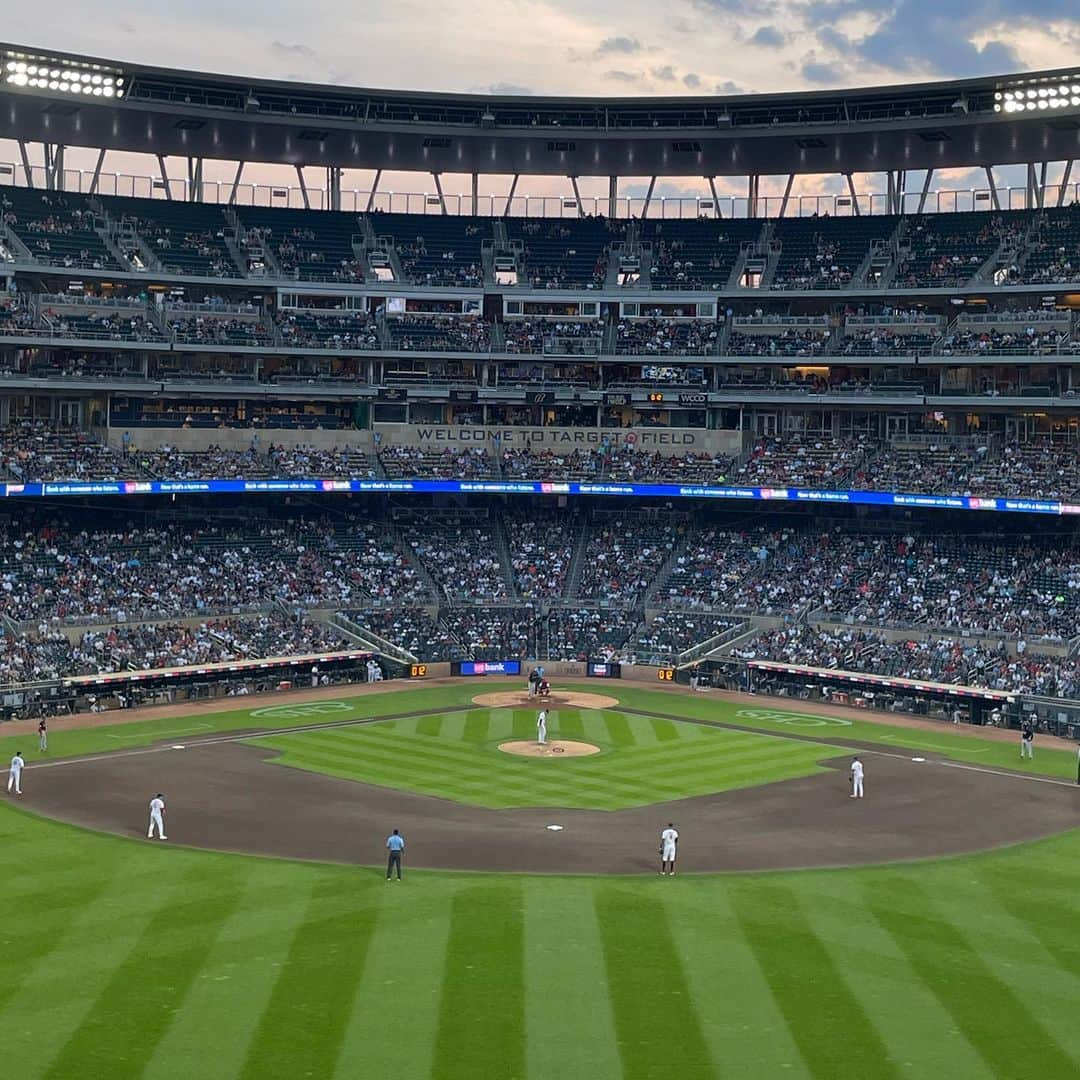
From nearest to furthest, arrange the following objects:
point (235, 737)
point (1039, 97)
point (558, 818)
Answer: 1. point (558, 818)
2. point (235, 737)
3. point (1039, 97)

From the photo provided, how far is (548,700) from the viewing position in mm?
64188

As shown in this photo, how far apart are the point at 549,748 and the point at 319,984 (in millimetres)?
26271

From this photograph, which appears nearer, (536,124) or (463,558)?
(463,558)

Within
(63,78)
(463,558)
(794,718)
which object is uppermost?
(63,78)

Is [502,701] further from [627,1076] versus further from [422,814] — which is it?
[627,1076]

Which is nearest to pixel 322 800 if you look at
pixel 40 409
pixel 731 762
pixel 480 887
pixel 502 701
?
pixel 480 887

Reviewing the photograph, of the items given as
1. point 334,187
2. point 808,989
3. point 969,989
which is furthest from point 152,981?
point 334,187

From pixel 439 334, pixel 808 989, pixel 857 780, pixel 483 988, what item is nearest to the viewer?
pixel 483 988

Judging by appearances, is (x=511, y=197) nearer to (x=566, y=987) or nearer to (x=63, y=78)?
(x=63, y=78)

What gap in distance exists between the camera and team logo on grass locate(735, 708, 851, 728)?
59469 millimetres

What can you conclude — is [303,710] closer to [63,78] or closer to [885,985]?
[63,78]

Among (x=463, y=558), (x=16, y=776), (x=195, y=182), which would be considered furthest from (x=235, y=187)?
(x=16, y=776)

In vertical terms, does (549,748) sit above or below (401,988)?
→ above

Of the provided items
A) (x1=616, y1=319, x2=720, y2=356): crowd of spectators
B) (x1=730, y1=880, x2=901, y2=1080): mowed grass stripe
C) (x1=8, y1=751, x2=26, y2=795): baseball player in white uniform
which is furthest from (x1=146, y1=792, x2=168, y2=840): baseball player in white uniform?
(x1=616, y1=319, x2=720, y2=356): crowd of spectators
